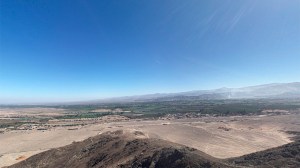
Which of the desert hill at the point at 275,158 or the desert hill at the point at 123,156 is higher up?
the desert hill at the point at 123,156

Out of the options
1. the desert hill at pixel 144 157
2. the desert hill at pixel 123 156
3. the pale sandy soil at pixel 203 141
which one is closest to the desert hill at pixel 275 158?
the desert hill at pixel 144 157

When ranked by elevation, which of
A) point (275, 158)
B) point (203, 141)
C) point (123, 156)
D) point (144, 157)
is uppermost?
point (144, 157)

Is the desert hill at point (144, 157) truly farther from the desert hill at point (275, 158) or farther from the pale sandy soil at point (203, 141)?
the pale sandy soil at point (203, 141)

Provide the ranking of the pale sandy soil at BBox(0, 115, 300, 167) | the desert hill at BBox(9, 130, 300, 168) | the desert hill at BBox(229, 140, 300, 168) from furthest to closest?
the pale sandy soil at BBox(0, 115, 300, 167) < the desert hill at BBox(229, 140, 300, 168) < the desert hill at BBox(9, 130, 300, 168)

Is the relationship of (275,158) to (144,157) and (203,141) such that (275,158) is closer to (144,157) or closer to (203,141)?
(144,157)

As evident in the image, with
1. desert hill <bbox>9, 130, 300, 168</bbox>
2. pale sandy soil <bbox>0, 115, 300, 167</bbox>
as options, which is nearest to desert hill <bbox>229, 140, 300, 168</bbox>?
desert hill <bbox>9, 130, 300, 168</bbox>

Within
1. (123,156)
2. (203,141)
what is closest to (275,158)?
(123,156)

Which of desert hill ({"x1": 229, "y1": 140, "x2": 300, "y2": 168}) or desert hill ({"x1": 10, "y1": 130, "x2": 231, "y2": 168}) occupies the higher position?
desert hill ({"x1": 10, "y1": 130, "x2": 231, "y2": 168})

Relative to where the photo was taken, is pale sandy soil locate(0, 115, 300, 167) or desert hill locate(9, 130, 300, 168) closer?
desert hill locate(9, 130, 300, 168)

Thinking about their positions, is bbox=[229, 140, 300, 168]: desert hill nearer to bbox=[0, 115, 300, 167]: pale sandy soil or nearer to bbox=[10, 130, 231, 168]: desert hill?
bbox=[10, 130, 231, 168]: desert hill

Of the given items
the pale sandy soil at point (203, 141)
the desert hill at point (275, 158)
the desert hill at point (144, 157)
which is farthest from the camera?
the pale sandy soil at point (203, 141)

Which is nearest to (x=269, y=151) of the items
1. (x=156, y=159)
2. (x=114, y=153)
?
(x=156, y=159)

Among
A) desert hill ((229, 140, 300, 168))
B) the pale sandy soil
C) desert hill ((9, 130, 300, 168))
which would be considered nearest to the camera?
desert hill ((9, 130, 300, 168))
